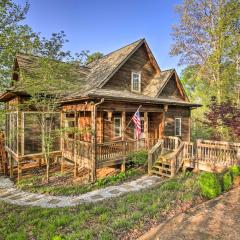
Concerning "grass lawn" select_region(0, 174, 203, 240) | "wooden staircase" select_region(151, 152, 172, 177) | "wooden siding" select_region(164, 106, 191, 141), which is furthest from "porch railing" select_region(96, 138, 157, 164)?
"wooden siding" select_region(164, 106, 191, 141)

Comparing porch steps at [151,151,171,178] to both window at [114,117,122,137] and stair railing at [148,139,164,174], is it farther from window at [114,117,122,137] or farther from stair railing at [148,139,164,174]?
window at [114,117,122,137]

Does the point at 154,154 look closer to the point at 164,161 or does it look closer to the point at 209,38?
the point at 164,161

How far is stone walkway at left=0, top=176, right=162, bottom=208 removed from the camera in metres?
7.60

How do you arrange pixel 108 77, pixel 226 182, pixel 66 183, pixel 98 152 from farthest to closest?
pixel 108 77 → pixel 98 152 → pixel 66 183 → pixel 226 182

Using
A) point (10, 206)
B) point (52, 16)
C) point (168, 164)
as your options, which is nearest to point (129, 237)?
point (10, 206)

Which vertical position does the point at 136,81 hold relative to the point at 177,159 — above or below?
above

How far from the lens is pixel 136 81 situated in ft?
49.4

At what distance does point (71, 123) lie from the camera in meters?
14.1

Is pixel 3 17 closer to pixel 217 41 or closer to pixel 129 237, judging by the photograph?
pixel 129 237

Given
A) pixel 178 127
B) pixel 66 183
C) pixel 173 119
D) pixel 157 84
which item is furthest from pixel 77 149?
pixel 178 127

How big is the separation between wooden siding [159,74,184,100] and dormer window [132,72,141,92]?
1991mm

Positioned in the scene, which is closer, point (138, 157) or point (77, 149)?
point (77, 149)

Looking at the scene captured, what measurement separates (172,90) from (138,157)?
26.4 feet

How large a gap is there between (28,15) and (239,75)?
19.6m
